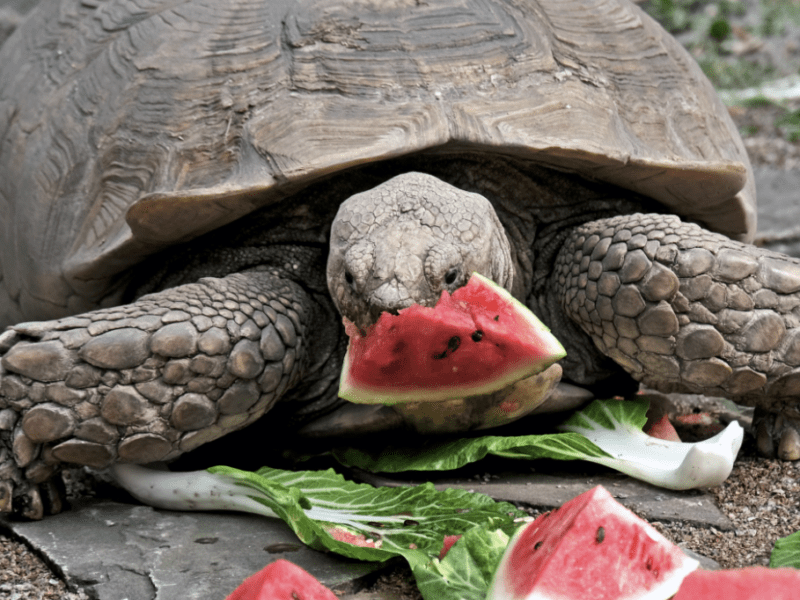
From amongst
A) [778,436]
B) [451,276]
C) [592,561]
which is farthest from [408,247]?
[778,436]

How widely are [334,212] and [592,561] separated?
1641 mm

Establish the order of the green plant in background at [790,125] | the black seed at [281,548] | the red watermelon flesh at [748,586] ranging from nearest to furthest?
the red watermelon flesh at [748,586] < the black seed at [281,548] < the green plant in background at [790,125]

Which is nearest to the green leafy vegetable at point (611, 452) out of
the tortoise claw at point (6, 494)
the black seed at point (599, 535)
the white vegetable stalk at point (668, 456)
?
the white vegetable stalk at point (668, 456)

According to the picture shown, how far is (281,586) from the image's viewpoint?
5.16 ft

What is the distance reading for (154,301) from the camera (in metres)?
2.62

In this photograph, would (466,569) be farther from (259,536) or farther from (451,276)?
(451,276)

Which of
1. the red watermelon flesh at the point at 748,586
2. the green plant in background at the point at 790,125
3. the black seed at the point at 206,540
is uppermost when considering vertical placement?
the red watermelon flesh at the point at 748,586

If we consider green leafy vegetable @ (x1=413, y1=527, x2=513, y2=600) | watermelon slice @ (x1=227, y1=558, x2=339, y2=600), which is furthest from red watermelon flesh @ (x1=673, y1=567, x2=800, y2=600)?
watermelon slice @ (x1=227, y1=558, x2=339, y2=600)

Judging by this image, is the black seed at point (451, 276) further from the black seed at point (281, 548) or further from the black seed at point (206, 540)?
the black seed at point (206, 540)

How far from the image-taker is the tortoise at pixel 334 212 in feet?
8.04

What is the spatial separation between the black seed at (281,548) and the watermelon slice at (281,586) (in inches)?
19.2

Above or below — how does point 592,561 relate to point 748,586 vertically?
below

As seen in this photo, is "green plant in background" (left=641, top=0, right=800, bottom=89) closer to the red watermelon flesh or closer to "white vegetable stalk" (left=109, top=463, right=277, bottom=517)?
"white vegetable stalk" (left=109, top=463, right=277, bottom=517)

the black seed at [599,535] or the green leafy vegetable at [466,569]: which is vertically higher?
the black seed at [599,535]
